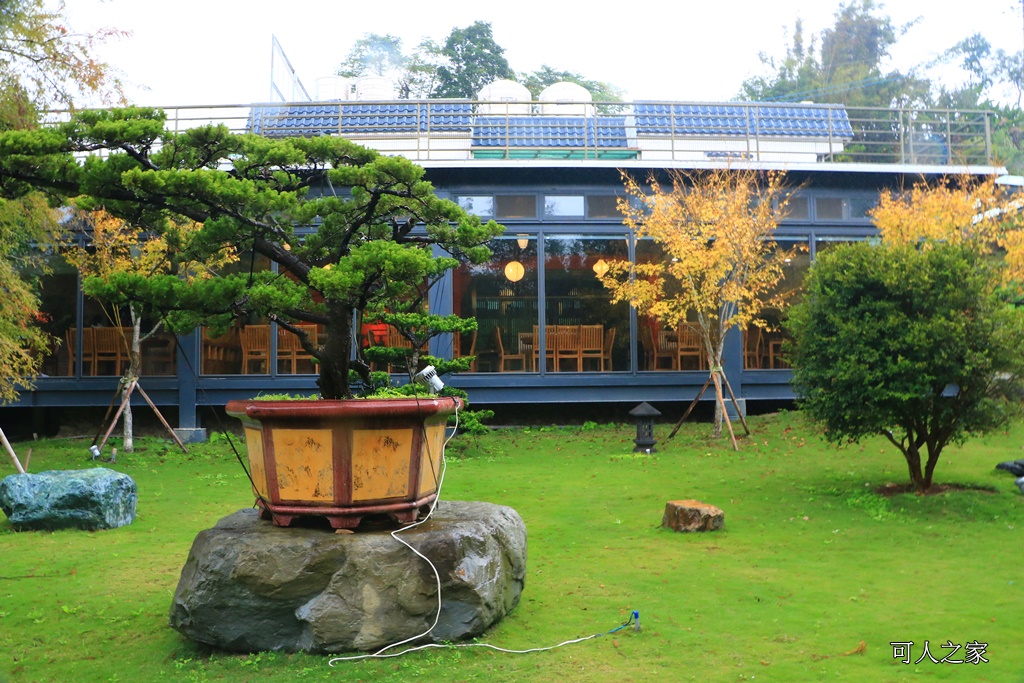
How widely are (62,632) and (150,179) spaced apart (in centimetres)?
246

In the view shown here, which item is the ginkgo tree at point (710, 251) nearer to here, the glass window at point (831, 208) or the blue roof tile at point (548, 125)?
the glass window at point (831, 208)

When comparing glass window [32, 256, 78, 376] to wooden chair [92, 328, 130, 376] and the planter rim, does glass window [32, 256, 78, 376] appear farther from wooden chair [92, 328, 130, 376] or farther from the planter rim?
the planter rim

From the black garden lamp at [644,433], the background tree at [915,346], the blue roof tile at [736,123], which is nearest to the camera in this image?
the background tree at [915,346]

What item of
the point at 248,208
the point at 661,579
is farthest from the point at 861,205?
the point at 248,208

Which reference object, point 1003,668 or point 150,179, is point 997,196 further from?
point 150,179

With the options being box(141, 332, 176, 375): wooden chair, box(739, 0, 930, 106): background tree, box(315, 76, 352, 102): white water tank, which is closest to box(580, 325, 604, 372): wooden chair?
box(141, 332, 176, 375): wooden chair

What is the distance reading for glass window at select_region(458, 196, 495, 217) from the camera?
47.0 ft

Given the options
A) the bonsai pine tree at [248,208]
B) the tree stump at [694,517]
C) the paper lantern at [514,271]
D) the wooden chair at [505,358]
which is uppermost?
the paper lantern at [514,271]

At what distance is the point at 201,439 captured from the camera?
13.4m

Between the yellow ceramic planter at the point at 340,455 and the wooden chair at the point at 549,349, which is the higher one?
the wooden chair at the point at 549,349

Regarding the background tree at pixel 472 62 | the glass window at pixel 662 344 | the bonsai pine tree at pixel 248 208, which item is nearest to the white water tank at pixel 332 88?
the background tree at pixel 472 62

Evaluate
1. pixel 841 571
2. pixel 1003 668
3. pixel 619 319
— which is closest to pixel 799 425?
pixel 619 319

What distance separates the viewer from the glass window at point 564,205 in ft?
47.0

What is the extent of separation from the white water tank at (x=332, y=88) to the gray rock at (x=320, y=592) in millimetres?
19781
